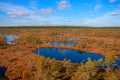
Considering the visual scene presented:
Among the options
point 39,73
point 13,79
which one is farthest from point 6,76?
point 39,73

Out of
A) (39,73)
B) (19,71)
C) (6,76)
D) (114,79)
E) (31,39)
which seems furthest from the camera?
(31,39)

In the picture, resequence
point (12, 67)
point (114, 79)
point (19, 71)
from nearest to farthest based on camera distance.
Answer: point (114, 79), point (19, 71), point (12, 67)

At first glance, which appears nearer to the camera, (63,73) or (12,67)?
(63,73)

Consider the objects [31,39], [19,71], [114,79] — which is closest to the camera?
[114,79]

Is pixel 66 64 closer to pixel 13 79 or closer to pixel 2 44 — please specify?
pixel 13 79

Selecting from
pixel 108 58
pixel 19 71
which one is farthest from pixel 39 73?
pixel 108 58

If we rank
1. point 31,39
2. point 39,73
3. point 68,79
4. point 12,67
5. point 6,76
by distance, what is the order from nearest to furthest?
1. point 39,73
2. point 68,79
3. point 6,76
4. point 12,67
5. point 31,39

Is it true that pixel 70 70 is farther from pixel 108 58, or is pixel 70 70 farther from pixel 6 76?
pixel 6 76

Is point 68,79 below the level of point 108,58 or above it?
below

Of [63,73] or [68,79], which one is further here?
[63,73]
